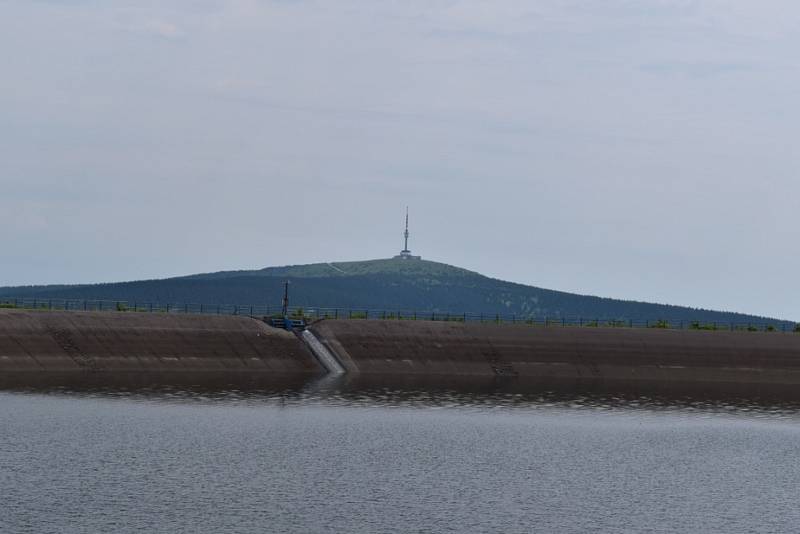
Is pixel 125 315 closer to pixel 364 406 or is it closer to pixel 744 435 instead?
pixel 364 406

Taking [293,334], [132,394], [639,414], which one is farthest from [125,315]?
[639,414]

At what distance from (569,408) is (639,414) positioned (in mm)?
6184

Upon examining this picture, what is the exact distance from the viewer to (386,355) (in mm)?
150250

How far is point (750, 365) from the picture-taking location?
16200 cm

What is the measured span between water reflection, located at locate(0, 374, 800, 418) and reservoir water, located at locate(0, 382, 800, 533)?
2.67 ft

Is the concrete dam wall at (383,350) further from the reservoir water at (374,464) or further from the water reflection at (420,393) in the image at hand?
the reservoir water at (374,464)

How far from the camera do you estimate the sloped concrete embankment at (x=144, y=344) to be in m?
130

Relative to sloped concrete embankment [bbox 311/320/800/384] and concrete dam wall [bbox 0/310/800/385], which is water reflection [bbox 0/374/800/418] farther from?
sloped concrete embankment [bbox 311/320/800/384]

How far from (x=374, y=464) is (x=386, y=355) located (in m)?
70.0

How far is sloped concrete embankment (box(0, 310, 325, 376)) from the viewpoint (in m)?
130

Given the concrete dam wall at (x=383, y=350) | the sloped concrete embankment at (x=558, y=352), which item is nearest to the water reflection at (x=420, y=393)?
the concrete dam wall at (x=383, y=350)

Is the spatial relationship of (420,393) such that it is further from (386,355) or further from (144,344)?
(144,344)

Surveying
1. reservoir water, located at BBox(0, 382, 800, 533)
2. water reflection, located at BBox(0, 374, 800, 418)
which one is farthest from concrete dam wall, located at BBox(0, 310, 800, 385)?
reservoir water, located at BBox(0, 382, 800, 533)

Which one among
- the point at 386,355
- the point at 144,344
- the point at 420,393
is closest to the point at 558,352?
the point at 386,355
